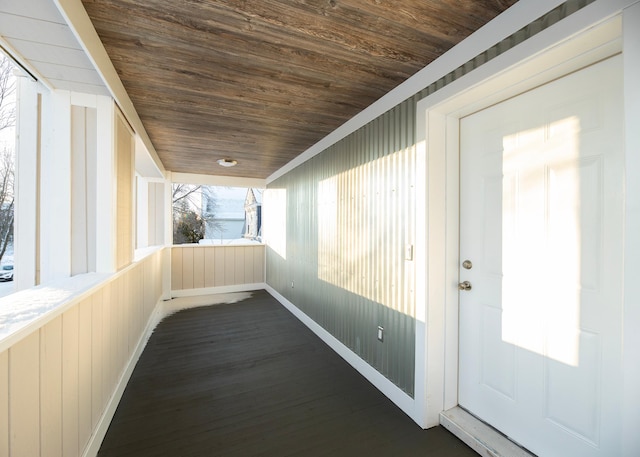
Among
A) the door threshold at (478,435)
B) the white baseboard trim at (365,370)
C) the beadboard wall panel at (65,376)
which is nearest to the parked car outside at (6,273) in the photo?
the beadboard wall panel at (65,376)

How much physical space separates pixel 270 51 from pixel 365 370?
260cm

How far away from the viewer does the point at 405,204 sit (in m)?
2.06

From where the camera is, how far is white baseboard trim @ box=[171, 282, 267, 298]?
5223 mm

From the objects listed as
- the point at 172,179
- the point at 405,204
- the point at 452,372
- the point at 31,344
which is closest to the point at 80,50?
the point at 31,344

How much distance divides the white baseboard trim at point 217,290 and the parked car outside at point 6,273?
12.2 ft

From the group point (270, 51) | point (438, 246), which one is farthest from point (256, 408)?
point (270, 51)

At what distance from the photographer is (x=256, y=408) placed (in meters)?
2.04

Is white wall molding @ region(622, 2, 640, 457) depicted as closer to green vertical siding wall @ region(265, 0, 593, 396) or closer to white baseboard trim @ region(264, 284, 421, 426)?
green vertical siding wall @ region(265, 0, 593, 396)

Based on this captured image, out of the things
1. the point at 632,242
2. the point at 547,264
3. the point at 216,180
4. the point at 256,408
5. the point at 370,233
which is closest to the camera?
the point at 632,242

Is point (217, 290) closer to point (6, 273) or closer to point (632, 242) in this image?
point (6, 273)

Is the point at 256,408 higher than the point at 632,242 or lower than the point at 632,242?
lower

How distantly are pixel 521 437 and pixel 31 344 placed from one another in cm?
244

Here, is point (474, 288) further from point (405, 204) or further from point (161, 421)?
point (161, 421)

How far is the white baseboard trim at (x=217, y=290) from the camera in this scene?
5223 millimetres
